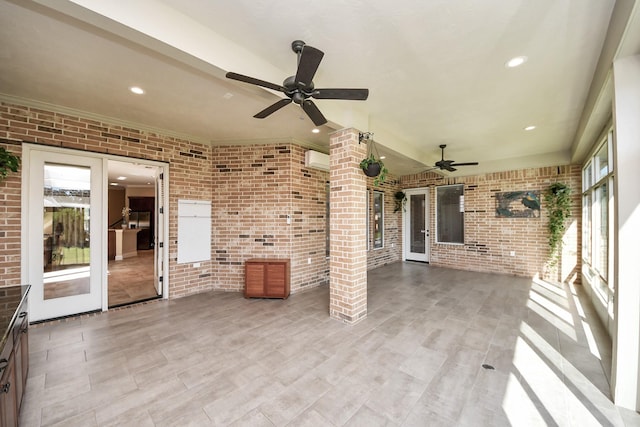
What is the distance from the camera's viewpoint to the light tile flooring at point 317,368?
1839 mm

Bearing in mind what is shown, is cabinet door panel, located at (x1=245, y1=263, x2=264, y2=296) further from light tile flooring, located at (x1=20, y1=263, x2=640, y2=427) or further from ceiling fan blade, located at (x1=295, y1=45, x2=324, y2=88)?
ceiling fan blade, located at (x1=295, y1=45, x2=324, y2=88)

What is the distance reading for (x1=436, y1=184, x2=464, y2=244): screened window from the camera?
6980 mm

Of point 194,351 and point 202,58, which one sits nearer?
point 202,58

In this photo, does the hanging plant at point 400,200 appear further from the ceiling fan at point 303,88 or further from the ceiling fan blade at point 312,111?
the ceiling fan at point 303,88

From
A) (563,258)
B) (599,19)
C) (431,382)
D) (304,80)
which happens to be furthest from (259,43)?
(563,258)

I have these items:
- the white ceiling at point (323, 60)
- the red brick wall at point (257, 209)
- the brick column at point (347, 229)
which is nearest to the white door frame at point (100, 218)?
the white ceiling at point (323, 60)

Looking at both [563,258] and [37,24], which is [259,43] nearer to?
[37,24]

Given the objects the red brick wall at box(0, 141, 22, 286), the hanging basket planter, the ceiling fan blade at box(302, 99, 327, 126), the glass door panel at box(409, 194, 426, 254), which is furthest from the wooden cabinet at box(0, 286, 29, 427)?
the glass door panel at box(409, 194, 426, 254)

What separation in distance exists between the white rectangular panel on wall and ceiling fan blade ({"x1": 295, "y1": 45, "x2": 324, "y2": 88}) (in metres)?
3.45

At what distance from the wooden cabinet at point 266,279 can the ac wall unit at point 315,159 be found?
6.39 ft

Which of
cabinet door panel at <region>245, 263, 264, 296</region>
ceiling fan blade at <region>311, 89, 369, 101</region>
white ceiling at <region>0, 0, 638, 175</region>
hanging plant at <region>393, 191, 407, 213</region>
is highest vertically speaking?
white ceiling at <region>0, 0, 638, 175</region>

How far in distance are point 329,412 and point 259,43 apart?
10.0ft

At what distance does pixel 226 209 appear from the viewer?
4832 mm

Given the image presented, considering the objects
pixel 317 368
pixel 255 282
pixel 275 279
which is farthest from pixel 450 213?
pixel 317 368
